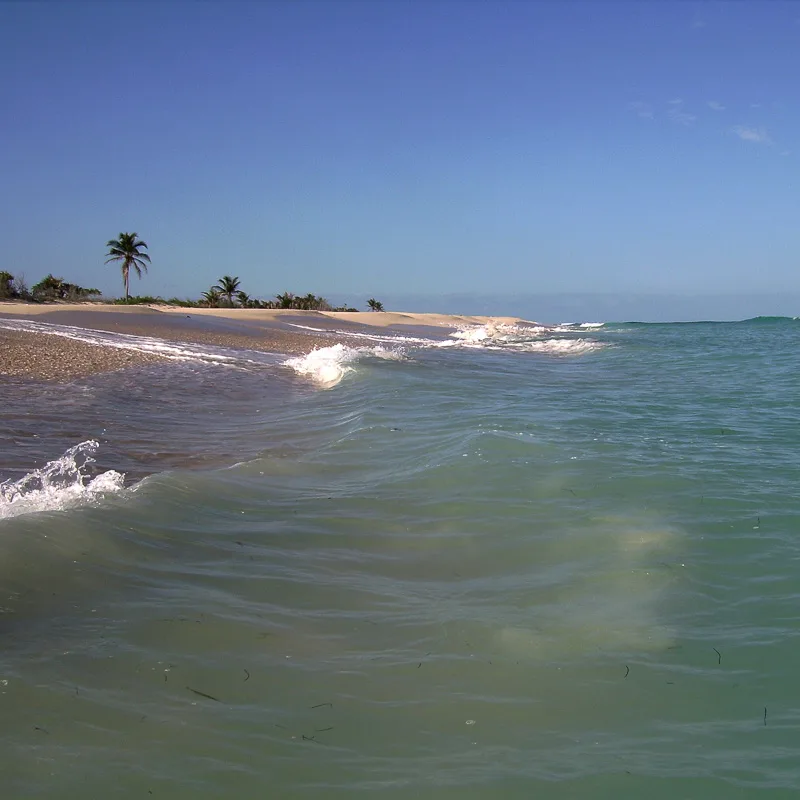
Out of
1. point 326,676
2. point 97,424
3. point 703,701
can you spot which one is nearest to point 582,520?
point 703,701

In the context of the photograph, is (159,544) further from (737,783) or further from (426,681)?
(737,783)

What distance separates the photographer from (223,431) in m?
8.36

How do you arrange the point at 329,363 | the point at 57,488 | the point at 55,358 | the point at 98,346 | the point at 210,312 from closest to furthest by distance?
1. the point at 57,488
2. the point at 55,358
3. the point at 98,346
4. the point at 329,363
5. the point at 210,312

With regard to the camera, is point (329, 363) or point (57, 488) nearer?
point (57, 488)

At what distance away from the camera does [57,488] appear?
518cm

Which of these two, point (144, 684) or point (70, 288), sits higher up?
point (70, 288)

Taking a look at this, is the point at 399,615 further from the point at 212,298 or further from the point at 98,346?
the point at 212,298

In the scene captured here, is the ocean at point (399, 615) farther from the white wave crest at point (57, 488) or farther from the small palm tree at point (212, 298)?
the small palm tree at point (212, 298)

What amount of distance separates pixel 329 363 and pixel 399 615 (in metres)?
14.0

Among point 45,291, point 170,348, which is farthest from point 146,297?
point 170,348

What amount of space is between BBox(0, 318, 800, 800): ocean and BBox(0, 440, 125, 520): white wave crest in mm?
30

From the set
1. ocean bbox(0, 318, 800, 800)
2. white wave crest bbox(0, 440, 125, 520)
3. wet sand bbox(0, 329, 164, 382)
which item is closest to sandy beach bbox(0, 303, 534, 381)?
wet sand bbox(0, 329, 164, 382)

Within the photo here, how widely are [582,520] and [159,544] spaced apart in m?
2.78

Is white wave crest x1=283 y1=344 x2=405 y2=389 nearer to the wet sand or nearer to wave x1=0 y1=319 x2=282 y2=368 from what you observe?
wave x1=0 y1=319 x2=282 y2=368
